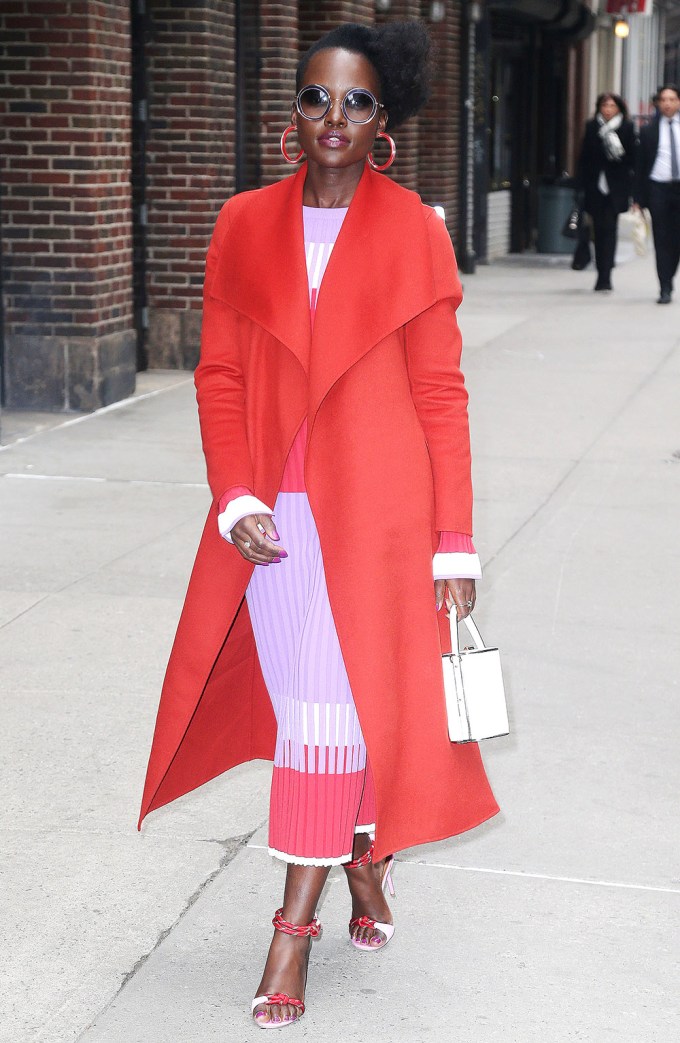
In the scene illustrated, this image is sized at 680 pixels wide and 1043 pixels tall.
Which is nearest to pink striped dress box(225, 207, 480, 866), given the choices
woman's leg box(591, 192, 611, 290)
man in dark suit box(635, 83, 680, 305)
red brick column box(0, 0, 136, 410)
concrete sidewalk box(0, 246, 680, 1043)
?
concrete sidewalk box(0, 246, 680, 1043)

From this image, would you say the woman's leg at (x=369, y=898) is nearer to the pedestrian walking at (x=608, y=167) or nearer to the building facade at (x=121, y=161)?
the building facade at (x=121, y=161)

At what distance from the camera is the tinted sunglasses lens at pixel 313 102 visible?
119 inches

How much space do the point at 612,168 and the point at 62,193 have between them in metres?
8.79

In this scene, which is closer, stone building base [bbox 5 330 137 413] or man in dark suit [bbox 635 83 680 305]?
stone building base [bbox 5 330 137 413]

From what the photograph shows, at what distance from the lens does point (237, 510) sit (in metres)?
3.02

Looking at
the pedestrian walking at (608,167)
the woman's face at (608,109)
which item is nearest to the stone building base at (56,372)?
the pedestrian walking at (608,167)

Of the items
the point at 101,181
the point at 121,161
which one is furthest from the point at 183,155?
the point at 101,181

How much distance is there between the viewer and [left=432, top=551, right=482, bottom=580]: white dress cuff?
3109 millimetres

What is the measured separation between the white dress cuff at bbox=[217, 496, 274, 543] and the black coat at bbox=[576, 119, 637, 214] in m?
14.5

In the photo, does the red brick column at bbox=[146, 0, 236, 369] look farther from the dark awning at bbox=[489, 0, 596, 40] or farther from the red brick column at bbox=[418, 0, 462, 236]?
the dark awning at bbox=[489, 0, 596, 40]

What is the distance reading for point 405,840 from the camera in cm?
309

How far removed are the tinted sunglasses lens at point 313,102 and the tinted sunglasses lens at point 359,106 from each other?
4 centimetres

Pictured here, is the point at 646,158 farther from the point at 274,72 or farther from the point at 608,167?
the point at 274,72

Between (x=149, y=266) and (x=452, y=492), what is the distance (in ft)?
28.6
